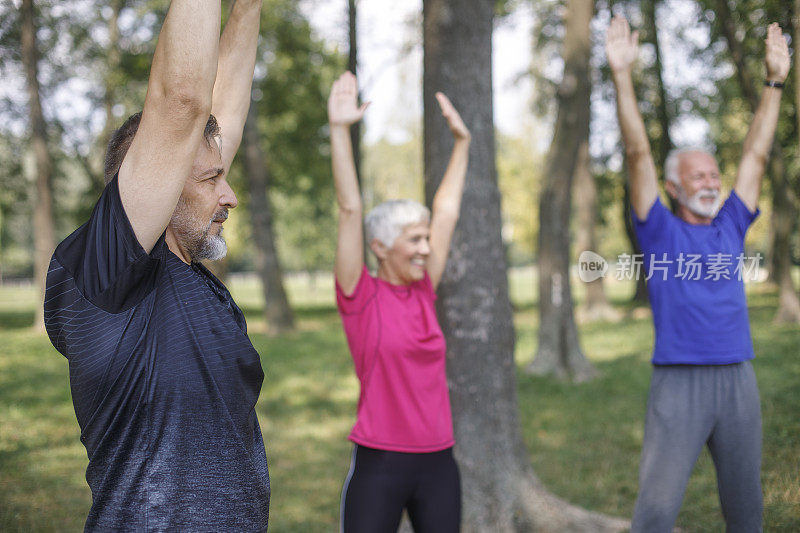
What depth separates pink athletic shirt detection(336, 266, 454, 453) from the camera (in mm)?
2965

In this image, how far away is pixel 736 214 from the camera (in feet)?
11.5

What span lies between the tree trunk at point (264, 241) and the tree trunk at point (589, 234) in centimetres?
850

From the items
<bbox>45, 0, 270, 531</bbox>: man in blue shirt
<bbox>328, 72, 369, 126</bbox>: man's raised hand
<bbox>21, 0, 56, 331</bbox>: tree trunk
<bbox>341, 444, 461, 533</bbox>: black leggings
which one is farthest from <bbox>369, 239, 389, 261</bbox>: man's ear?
<bbox>21, 0, 56, 331</bbox>: tree trunk

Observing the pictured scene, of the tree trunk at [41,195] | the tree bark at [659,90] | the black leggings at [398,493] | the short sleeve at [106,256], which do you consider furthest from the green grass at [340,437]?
the tree bark at [659,90]

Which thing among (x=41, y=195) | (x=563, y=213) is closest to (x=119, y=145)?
(x=563, y=213)

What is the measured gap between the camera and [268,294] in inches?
709

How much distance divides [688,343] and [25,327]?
69.5 feet

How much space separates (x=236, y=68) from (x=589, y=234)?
62.3 feet

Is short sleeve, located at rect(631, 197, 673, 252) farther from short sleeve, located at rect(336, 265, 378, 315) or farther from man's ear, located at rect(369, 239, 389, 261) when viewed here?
short sleeve, located at rect(336, 265, 378, 315)

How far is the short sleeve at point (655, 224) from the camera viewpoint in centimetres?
338

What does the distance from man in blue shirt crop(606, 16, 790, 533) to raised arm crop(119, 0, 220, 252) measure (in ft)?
7.35

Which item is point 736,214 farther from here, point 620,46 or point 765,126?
point 620,46

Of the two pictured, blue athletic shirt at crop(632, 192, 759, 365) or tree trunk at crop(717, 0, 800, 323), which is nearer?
blue athletic shirt at crop(632, 192, 759, 365)

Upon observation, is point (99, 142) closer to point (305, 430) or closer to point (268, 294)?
point (268, 294)
